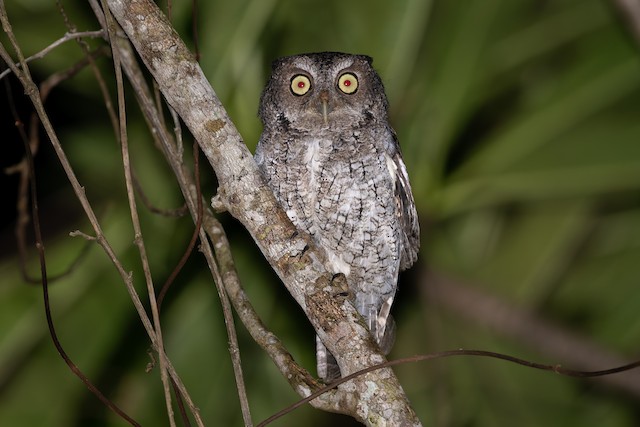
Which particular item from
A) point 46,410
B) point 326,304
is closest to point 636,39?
point 326,304

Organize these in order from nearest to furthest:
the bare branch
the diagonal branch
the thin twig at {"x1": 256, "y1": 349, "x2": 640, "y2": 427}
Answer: the thin twig at {"x1": 256, "y1": 349, "x2": 640, "y2": 427} < the diagonal branch < the bare branch

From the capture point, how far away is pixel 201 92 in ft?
6.45

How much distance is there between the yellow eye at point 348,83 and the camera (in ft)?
9.98

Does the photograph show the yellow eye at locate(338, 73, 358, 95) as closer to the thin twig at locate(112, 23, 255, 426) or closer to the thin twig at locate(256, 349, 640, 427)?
the thin twig at locate(112, 23, 255, 426)

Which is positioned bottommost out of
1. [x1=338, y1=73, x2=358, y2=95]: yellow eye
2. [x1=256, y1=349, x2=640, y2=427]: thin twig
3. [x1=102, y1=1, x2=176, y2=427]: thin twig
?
[x1=256, y1=349, x2=640, y2=427]: thin twig

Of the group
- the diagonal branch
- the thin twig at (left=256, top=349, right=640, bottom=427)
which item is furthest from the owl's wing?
the thin twig at (left=256, top=349, right=640, bottom=427)

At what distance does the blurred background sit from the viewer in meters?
3.11

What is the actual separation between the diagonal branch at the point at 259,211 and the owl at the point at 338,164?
855 millimetres

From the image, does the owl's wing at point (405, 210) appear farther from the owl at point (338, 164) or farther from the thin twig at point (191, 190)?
the thin twig at point (191, 190)

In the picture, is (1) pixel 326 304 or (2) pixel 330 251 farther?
(2) pixel 330 251

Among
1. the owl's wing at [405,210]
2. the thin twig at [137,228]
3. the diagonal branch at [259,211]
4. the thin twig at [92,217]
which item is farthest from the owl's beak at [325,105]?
the thin twig at [92,217]

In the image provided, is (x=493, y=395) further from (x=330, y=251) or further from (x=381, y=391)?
(x=381, y=391)

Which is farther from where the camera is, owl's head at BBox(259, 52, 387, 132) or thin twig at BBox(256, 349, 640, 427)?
owl's head at BBox(259, 52, 387, 132)

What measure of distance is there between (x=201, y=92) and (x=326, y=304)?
0.62 meters
